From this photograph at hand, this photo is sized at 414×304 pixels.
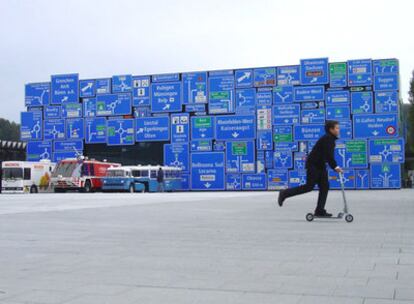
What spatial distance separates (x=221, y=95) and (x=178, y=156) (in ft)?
20.6

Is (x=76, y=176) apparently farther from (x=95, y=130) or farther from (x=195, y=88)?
(x=195, y=88)

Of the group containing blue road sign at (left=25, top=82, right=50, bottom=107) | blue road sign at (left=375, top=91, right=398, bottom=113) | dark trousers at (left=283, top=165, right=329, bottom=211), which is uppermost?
blue road sign at (left=25, top=82, right=50, bottom=107)

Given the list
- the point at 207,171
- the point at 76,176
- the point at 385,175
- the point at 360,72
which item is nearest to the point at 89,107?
the point at 76,176

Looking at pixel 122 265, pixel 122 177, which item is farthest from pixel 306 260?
pixel 122 177

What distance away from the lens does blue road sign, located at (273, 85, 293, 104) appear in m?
48.3

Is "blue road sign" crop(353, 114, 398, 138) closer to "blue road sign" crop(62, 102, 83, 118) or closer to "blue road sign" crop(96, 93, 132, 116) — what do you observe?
"blue road sign" crop(96, 93, 132, 116)

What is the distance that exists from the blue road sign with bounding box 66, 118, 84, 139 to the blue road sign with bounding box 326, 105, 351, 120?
71.3ft

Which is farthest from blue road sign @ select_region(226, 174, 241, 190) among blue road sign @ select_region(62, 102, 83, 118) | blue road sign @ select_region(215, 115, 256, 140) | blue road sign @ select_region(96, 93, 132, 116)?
blue road sign @ select_region(62, 102, 83, 118)

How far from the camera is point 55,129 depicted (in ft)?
179

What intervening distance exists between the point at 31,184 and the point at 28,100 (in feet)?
40.4

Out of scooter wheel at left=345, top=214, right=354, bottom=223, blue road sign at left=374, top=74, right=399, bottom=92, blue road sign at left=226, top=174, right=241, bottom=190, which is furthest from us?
blue road sign at left=226, top=174, right=241, bottom=190

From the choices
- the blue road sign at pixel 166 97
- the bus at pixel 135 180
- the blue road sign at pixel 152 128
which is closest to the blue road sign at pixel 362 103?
the blue road sign at pixel 166 97

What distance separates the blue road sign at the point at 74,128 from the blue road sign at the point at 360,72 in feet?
77.6

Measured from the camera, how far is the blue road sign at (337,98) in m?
47.0
